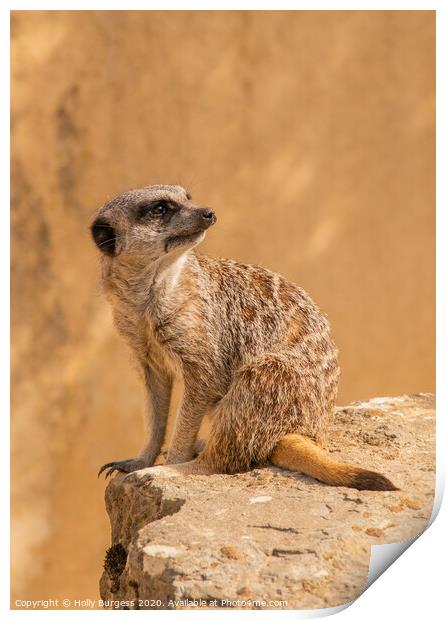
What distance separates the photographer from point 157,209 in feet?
9.08

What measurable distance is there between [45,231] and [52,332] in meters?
0.48

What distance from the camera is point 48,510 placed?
443 centimetres

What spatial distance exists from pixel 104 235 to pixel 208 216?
366 millimetres

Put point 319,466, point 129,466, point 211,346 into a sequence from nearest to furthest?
point 319,466, point 211,346, point 129,466

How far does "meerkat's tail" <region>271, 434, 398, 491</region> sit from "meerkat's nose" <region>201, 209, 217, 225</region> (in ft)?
2.18

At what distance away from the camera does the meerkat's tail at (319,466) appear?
2.54 meters

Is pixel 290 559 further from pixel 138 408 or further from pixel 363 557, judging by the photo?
pixel 138 408

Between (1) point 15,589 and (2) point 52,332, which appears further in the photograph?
(2) point 52,332

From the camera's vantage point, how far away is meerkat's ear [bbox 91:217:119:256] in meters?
2.84

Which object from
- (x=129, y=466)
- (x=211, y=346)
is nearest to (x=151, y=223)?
(x=211, y=346)

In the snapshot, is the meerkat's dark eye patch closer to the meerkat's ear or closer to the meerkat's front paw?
the meerkat's ear

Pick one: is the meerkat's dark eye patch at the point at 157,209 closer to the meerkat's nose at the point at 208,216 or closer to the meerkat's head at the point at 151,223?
the meerkat's head at the point at 151,223

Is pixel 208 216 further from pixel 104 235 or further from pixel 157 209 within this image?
pixel 104 235
